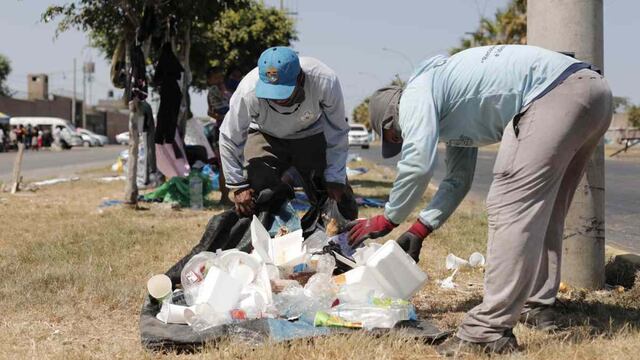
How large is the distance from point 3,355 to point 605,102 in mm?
2871

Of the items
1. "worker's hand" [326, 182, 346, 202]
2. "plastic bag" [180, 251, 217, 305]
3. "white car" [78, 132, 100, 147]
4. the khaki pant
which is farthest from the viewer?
"white car" [78, 132, 100, 147]

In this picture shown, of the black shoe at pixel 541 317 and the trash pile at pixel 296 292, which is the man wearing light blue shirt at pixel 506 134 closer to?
the trash pile at pixel 296 292

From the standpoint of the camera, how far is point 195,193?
955 cm

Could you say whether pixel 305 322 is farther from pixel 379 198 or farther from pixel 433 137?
pixel 379 198

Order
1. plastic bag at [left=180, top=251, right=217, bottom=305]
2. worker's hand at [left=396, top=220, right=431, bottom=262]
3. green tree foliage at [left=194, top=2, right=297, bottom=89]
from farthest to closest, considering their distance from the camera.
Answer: green tree foliage at [left=194, top=2, right=297, bottom=89], plastic bag at [left=180, top=251, right=217, bottom=305], worker's hand at [left=396, top=220, right=431, bottom=262]

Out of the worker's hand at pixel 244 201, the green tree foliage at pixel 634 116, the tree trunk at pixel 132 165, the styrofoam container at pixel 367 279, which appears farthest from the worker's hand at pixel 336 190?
the green tree foliage at pixel 634 116

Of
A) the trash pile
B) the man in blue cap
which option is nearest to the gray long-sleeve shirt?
the man in blue cap

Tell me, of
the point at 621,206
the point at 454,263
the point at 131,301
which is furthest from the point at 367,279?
the point at 621,206

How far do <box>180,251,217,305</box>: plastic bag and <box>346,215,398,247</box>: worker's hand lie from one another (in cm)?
81

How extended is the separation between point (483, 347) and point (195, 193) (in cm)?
684

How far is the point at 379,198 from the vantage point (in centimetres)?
1072

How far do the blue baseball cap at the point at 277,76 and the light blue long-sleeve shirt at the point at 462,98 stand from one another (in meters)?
0.97

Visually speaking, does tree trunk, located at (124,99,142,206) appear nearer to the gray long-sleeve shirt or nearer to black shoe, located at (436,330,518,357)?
the gray long-sleeve shirt

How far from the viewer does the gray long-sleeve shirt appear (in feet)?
14.8
